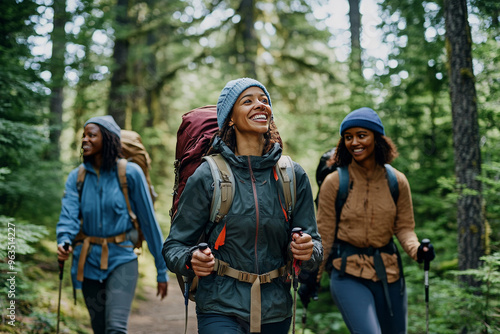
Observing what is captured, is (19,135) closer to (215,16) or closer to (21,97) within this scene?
(21,97)

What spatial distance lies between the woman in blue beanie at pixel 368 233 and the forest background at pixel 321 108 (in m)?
1.41

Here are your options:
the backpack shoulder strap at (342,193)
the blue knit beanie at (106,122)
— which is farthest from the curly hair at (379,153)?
the blue knit beanie at (106,122)

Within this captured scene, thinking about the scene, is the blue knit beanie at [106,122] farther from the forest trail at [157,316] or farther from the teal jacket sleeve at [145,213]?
the forest trail at [157,316]

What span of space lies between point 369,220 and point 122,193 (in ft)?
8.51

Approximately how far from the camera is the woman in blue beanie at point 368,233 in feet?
13.0

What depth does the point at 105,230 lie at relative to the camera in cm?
454

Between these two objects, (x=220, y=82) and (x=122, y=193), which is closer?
(x=122, y=193)

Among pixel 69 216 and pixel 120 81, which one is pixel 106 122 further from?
pixel 120 81

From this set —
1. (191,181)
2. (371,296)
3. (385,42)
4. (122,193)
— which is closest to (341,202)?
(371,296)

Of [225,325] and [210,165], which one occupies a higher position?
[210,165]

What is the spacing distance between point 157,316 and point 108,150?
589 cm

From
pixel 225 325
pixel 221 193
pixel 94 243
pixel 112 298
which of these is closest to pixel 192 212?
pixel 221 193

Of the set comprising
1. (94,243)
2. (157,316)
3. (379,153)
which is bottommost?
(157,316)

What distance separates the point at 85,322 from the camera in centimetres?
743
